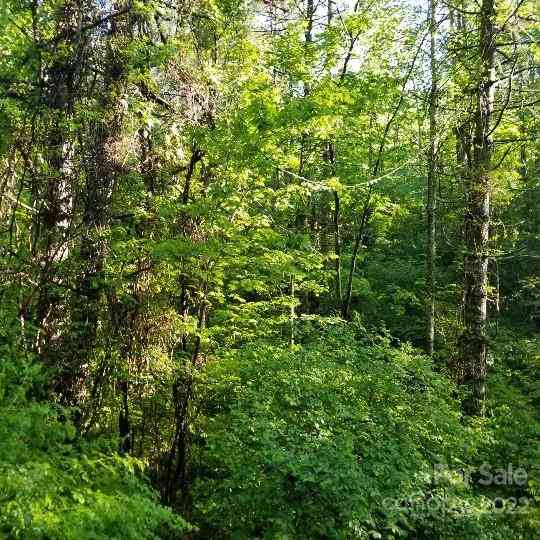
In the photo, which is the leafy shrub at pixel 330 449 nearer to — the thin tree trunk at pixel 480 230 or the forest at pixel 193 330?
the forest at pixel 193 330

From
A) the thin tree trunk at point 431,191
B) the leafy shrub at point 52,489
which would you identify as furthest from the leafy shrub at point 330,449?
the thin tree trunk at point 431,191

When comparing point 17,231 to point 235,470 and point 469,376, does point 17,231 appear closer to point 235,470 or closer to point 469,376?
point 235,470

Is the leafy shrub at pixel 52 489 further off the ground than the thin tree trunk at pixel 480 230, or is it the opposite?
the thin tree trunk at pixel 480 230

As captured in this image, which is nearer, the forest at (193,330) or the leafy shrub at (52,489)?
the leafy shrub at (52,489)

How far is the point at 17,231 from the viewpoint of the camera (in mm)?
5551

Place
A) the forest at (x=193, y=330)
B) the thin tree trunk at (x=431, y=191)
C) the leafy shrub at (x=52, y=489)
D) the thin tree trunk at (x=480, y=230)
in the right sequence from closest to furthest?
1. the leafy shrub at (x=52, y=489)
2. the forest at (x=193, y=330)
3. the thin tree trunk at (x=480, y=230)
4. the thin tree trunk at (x=431, y=191)

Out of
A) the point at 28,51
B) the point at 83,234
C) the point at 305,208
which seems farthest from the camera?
the point at 305,208

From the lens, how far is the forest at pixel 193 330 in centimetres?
454

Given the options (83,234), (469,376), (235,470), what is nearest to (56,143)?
(83,234)

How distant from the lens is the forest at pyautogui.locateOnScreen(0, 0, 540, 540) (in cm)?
454

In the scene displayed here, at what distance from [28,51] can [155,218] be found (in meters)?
2.37

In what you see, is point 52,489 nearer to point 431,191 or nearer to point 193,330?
point 193,330

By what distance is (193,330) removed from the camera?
260 inches

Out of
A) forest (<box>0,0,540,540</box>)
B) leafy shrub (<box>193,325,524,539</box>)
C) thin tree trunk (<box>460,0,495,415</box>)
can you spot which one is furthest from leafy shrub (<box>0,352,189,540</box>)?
thin tree trunk (<box>460,0,495,415</box>)
